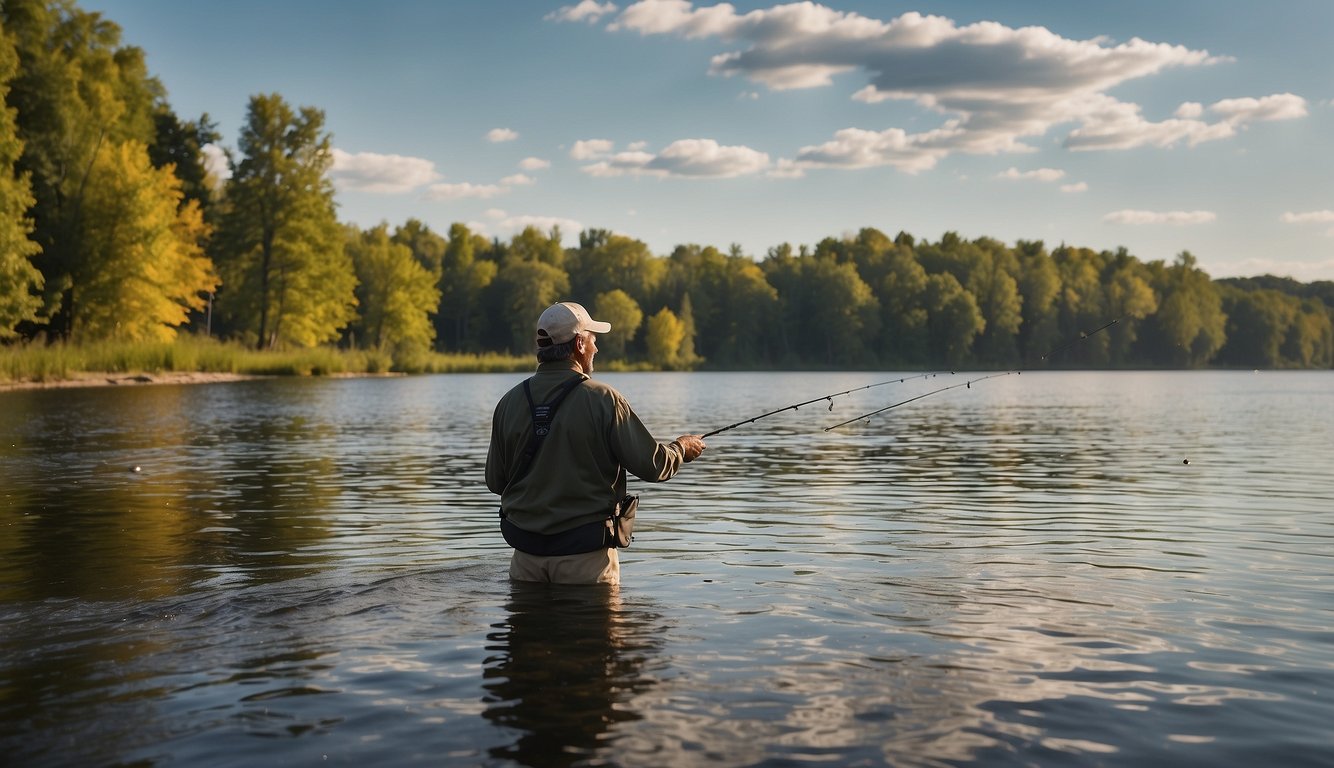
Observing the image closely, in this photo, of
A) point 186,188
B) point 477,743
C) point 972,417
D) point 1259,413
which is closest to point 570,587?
point 477,743

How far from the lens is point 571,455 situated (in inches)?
308

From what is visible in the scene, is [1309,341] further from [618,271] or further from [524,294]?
[524,294]

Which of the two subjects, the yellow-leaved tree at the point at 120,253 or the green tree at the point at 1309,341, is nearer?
the yellow-leaved tree at the point at 120,253

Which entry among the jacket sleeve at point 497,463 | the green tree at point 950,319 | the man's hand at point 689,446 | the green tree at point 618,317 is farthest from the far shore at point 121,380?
the green tree at point 950,319

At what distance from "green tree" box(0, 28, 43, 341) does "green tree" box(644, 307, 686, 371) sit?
319 feet

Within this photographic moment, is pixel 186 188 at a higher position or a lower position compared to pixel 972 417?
higher

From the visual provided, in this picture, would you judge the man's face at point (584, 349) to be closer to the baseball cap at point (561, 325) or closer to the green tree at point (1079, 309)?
the baseball cap at point (561, 325)

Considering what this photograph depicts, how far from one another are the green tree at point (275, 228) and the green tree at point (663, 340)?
65.0m

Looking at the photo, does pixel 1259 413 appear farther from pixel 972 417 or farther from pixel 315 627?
pixel 315 627

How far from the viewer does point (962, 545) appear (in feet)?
41.2

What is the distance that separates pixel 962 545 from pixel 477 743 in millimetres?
7954

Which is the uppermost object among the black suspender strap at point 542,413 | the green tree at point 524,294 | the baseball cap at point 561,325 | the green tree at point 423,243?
the green tree at point 423,243

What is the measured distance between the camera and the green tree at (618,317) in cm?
13712

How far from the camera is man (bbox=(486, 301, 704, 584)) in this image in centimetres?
772
